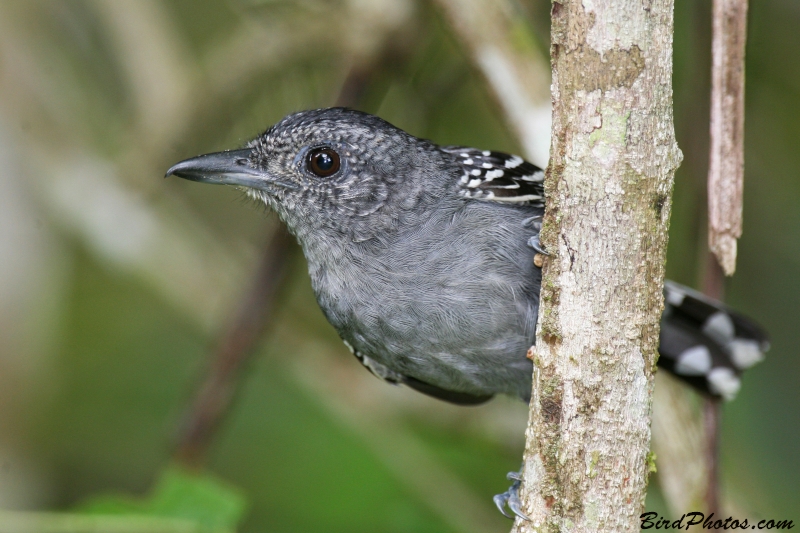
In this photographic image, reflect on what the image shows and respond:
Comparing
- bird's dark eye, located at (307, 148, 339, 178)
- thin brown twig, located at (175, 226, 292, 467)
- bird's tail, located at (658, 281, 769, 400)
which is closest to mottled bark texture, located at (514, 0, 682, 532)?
bird's dark eye, located at (307, 148, 339, 178)

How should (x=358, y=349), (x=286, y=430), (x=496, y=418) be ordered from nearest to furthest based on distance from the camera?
(x=358, y=349)
(x=496, y=418)
(x=286, y=430)

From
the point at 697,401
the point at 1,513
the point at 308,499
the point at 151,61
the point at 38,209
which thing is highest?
the point at 151,61

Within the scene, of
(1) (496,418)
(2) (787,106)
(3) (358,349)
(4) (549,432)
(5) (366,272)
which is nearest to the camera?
(4) (549,432)

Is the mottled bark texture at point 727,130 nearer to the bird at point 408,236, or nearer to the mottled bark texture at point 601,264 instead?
the mottled bark texture at point 601,264

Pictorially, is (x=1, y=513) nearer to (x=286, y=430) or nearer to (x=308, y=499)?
(x=308, y=499)

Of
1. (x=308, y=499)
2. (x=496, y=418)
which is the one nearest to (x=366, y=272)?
(x=496, y=418)

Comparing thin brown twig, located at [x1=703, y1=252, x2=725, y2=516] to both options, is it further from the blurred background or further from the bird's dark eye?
the bird's dark eye

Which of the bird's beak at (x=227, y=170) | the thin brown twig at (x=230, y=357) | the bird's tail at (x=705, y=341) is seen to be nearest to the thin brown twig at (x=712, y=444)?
the bird's tail at (x=705, y=341)
